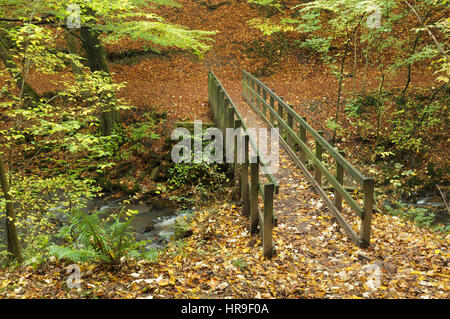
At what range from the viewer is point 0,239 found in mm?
8789

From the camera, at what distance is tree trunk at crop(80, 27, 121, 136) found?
11.0 m

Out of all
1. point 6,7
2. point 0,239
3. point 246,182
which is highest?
point 6,7

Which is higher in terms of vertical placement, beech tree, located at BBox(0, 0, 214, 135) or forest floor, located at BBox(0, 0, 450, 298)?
beech tree, located at BBox(0, 0, 214, 135)

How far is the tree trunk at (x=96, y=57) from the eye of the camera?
11.0 meters

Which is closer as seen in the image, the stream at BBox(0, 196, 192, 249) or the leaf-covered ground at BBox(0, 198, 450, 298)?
the leaf-covered ground at BBox(0, 198, 450, 298)

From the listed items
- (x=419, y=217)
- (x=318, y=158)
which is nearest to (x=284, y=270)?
(x=318, y=158)

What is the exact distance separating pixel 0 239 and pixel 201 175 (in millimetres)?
6231

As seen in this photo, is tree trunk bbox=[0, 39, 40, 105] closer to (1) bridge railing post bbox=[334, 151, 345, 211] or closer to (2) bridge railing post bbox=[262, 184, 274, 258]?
(2) bridge railing post bbox=[262, 184, 274, 258]

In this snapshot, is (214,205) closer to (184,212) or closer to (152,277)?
(184,212)

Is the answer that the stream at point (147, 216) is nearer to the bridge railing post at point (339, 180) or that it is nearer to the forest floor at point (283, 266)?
the forest floor at point (283, 266)

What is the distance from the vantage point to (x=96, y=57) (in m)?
11.3

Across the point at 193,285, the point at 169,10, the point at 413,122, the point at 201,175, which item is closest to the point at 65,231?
the point at 193,285

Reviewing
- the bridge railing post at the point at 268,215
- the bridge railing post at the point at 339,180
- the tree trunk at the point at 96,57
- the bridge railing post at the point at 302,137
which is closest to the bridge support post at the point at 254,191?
the bridge railing post at the point at 268,215

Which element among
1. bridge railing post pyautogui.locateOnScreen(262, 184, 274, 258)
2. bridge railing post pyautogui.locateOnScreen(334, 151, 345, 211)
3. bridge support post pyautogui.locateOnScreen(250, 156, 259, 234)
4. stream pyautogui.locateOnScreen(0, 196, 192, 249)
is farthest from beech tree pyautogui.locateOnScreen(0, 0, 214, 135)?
bridge railing post pyautogui.locateOnScreen(334, 151, 345, 211)
